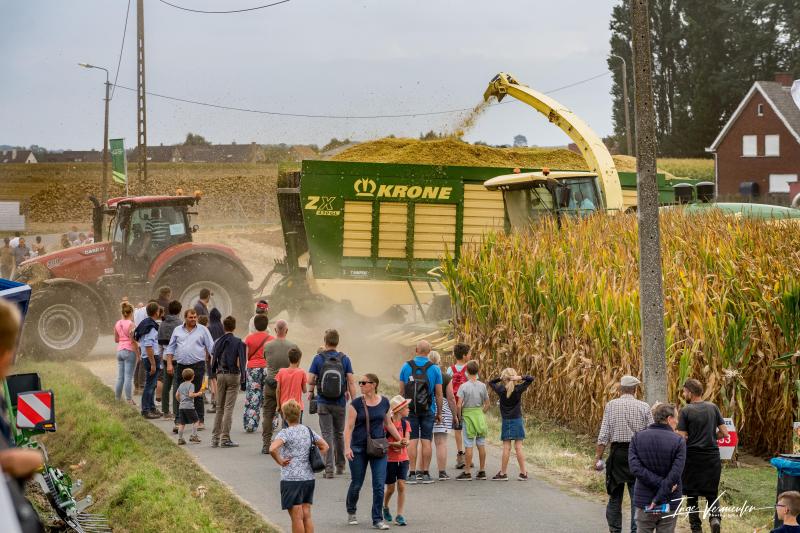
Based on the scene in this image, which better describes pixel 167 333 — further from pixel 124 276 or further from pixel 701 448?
pixel 701 448

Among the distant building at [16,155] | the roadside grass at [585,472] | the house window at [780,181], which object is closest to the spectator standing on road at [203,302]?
the roadside grass at [585,472]

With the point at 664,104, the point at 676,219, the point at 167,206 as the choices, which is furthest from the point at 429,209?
the point at 664,104

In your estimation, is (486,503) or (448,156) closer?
(486,503)

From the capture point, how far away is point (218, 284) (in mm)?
23547

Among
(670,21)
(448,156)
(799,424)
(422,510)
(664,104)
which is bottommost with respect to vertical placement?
(422,510)

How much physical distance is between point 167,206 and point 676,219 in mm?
11364

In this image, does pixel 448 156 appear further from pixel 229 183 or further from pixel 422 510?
pixel 229 183

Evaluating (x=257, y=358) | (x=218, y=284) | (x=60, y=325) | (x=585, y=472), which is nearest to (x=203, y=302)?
(x=257, y=358)

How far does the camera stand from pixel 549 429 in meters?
16.1

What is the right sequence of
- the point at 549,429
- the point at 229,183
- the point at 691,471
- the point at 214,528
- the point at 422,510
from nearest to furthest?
the point at 691,471, the point at 214,528, the point at 422,510, the point at 549,429, the point at 229,183

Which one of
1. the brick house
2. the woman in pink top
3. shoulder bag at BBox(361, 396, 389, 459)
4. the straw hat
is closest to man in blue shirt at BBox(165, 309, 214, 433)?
the woman in pink top

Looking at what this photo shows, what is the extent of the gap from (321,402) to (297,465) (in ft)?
10.2

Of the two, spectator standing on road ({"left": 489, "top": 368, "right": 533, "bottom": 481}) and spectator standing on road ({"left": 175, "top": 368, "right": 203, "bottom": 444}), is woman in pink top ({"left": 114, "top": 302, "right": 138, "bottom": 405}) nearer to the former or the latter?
spectator standing on road ({"left": 175, "top": 368, "right": 203, "bottom": 444})

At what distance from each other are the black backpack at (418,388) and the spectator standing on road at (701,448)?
337cm
